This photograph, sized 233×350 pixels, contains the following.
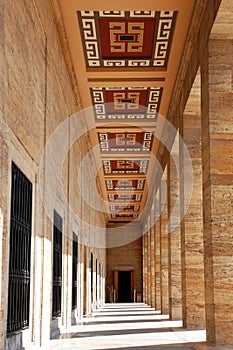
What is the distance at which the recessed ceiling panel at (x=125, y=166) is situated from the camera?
75.5 feet

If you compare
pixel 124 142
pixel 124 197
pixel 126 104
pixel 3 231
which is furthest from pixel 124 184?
pixel 3 231

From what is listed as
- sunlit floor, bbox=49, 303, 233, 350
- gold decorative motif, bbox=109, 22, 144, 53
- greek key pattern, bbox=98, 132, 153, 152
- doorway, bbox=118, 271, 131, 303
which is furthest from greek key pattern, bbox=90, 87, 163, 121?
doorway, bbox=118, 271, 131, 303

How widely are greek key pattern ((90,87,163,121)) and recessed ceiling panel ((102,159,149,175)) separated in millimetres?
5227

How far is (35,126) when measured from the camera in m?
9.21

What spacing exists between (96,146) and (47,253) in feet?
34.3

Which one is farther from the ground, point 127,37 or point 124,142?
point 127,37

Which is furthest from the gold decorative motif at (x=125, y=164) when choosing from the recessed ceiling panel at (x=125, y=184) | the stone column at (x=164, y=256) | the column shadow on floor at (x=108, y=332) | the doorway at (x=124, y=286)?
the doorway at (x=124, y=286)

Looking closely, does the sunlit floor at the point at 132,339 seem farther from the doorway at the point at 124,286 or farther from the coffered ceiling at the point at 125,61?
the doorway at the point at 124,286

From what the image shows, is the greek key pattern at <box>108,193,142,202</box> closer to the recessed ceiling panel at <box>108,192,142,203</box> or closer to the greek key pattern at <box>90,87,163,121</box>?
the recessed ceiling panel at <box>108,192,142,203</box>

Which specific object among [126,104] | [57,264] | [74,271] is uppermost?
[126,104]

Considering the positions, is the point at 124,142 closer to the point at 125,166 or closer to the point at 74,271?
the point at 125,166

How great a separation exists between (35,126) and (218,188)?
116 inches

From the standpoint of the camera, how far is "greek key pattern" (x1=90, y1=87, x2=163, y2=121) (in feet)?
51.2

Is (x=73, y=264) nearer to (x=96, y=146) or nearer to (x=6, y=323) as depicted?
(x=96, y=146)
